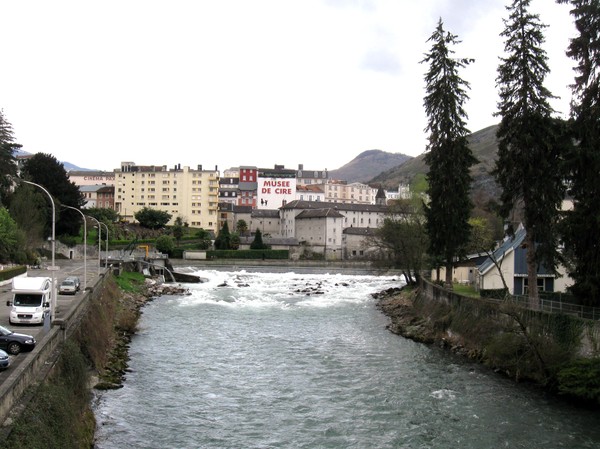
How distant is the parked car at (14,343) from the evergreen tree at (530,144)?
23873 millimetres

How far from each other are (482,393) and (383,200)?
550ft

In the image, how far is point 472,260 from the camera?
55281 millimetres

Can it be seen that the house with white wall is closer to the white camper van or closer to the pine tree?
the white camper van

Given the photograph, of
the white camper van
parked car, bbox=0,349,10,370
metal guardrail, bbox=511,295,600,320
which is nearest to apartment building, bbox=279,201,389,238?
metal guardrail, bbox=511,295,600,320

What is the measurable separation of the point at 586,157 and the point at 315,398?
16559 mm

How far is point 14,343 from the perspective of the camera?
877 inches

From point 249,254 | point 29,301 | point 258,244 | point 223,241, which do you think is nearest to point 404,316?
point 29,301

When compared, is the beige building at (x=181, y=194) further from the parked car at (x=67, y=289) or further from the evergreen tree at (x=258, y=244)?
the parked car at (x=67, y=289)

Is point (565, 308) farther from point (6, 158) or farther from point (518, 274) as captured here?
point (6, 158)

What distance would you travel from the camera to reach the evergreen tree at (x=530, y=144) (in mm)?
31375

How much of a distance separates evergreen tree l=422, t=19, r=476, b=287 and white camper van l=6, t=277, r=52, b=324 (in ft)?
91.7

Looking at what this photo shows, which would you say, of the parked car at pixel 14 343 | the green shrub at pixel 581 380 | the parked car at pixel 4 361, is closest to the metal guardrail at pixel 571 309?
the green shrub at pixel 581 380

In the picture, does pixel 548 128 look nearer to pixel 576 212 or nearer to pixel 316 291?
pixel 576 212

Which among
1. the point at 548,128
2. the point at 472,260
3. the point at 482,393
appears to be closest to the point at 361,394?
the point at 482,393
